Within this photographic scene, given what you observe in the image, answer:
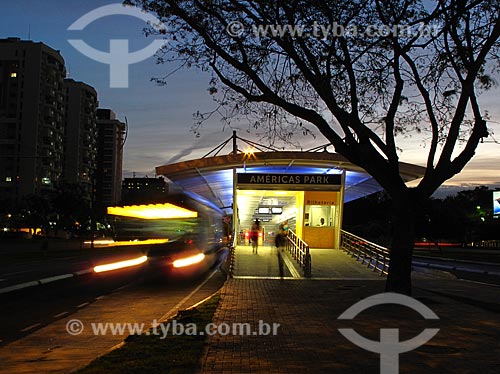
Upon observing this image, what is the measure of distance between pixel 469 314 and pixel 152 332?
625 centimetres

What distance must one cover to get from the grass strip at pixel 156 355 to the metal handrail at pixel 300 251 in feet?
36.8

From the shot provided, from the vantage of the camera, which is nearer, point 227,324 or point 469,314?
point 227,324

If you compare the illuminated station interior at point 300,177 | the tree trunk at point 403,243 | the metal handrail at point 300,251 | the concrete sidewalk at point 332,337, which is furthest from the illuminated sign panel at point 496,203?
the tree trunk at point 403,243

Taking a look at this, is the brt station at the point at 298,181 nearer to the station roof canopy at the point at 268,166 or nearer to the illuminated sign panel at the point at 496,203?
the station roof canopy at the point at 268,166

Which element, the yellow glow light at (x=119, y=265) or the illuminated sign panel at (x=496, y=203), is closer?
the yellow glow light at (x=119, y=265)

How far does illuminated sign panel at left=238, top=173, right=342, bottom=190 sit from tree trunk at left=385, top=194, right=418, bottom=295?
1587 cm

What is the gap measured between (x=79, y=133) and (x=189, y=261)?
9905 cm

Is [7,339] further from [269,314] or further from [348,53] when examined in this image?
[348,53]

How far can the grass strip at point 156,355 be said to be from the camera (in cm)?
674

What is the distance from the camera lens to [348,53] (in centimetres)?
1415

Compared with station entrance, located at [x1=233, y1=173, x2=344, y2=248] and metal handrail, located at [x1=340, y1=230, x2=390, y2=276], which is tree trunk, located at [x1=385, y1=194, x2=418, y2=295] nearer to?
metal handrail, located at [x1=340, y1=230, x2=390, y2=276]

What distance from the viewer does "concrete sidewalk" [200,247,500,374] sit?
23.2 ft

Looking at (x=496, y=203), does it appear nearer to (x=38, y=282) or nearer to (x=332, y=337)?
(x=38, y=282)

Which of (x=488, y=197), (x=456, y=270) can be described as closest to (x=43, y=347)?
(x=456, y=270)
